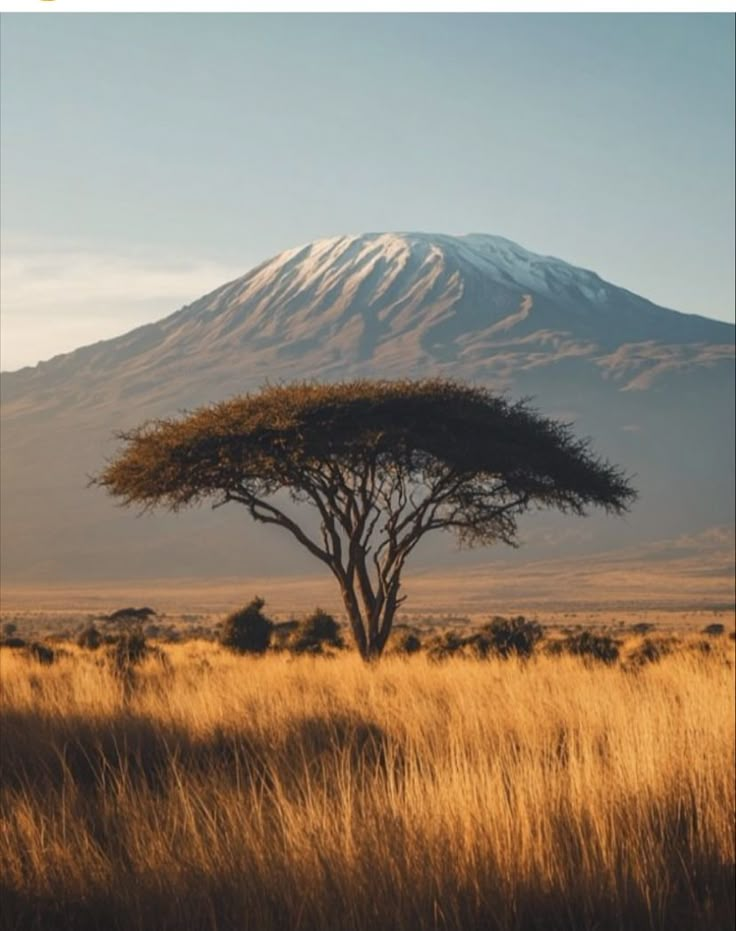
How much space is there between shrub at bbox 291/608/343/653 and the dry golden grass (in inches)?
739

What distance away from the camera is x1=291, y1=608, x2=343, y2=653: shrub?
31.5 m

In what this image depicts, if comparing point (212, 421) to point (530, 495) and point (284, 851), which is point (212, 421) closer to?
point (530, 495)

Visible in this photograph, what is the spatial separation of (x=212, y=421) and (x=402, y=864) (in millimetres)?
20051

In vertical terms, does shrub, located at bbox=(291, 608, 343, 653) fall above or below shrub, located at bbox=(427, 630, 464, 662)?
below

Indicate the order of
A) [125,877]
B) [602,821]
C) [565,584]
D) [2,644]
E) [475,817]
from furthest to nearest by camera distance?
[565,584]
[2,644]
[602,821]
[475,817]
[125,877]

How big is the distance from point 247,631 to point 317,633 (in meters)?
3.33

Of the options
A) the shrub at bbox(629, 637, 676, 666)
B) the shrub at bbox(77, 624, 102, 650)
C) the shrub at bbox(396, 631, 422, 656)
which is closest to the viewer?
the shrub at bbox(629, 637, 676, 666)

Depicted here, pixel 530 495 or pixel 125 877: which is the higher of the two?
pixel 530 495

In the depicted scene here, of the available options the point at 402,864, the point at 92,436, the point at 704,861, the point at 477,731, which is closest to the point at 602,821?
the point at 704,861

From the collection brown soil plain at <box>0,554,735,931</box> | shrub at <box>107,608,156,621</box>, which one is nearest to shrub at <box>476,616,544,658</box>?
brown soil plain at <box>0,554,735,931</box>

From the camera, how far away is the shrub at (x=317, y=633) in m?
31.5

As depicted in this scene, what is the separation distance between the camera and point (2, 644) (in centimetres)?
2531

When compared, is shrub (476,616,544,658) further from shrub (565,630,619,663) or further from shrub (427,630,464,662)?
shrub (565,630,619,663)

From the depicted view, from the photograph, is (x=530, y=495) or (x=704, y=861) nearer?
(x=704, y=861)
